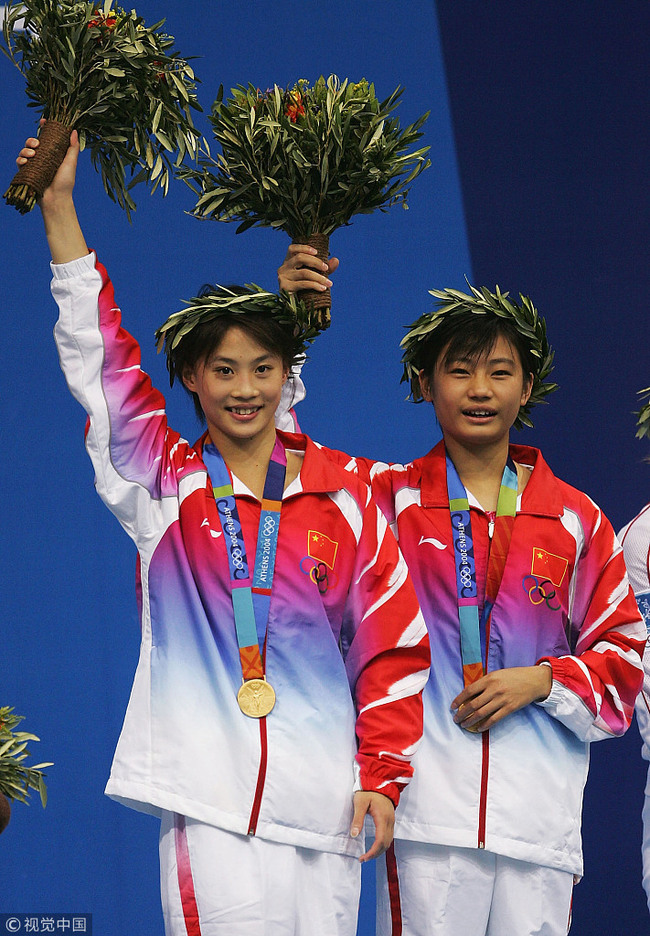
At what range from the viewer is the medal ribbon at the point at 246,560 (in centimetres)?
239

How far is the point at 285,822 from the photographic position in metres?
2.33

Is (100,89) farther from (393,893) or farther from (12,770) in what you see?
(393,893)

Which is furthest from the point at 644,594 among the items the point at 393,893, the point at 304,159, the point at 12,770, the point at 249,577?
the point at 12,770

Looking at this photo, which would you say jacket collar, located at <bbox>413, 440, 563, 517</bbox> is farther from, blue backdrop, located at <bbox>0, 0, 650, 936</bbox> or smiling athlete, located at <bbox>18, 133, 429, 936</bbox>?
blue backdrop, located at <bbox>0, 0, 650, 936</bbox>

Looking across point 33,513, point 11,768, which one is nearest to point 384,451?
point 33,513

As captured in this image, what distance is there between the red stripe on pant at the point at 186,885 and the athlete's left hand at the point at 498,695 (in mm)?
620

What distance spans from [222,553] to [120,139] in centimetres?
86

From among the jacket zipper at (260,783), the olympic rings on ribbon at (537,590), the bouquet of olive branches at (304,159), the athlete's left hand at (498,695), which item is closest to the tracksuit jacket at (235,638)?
the jacket zipper at (260,783)

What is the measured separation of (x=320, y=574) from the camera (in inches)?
97.8

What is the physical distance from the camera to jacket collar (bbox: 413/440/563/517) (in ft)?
8.94

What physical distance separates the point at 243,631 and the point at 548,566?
71 cm

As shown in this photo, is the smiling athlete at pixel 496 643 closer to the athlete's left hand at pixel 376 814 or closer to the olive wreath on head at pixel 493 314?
the olive wreath on head at pixel 493 314

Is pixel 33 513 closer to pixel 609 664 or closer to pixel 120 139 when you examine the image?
pixel 120 139

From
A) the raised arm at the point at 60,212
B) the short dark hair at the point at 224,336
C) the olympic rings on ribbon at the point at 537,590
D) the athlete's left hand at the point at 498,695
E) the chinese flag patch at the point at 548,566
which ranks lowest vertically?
the athlete's left hand at the point at 498,695
